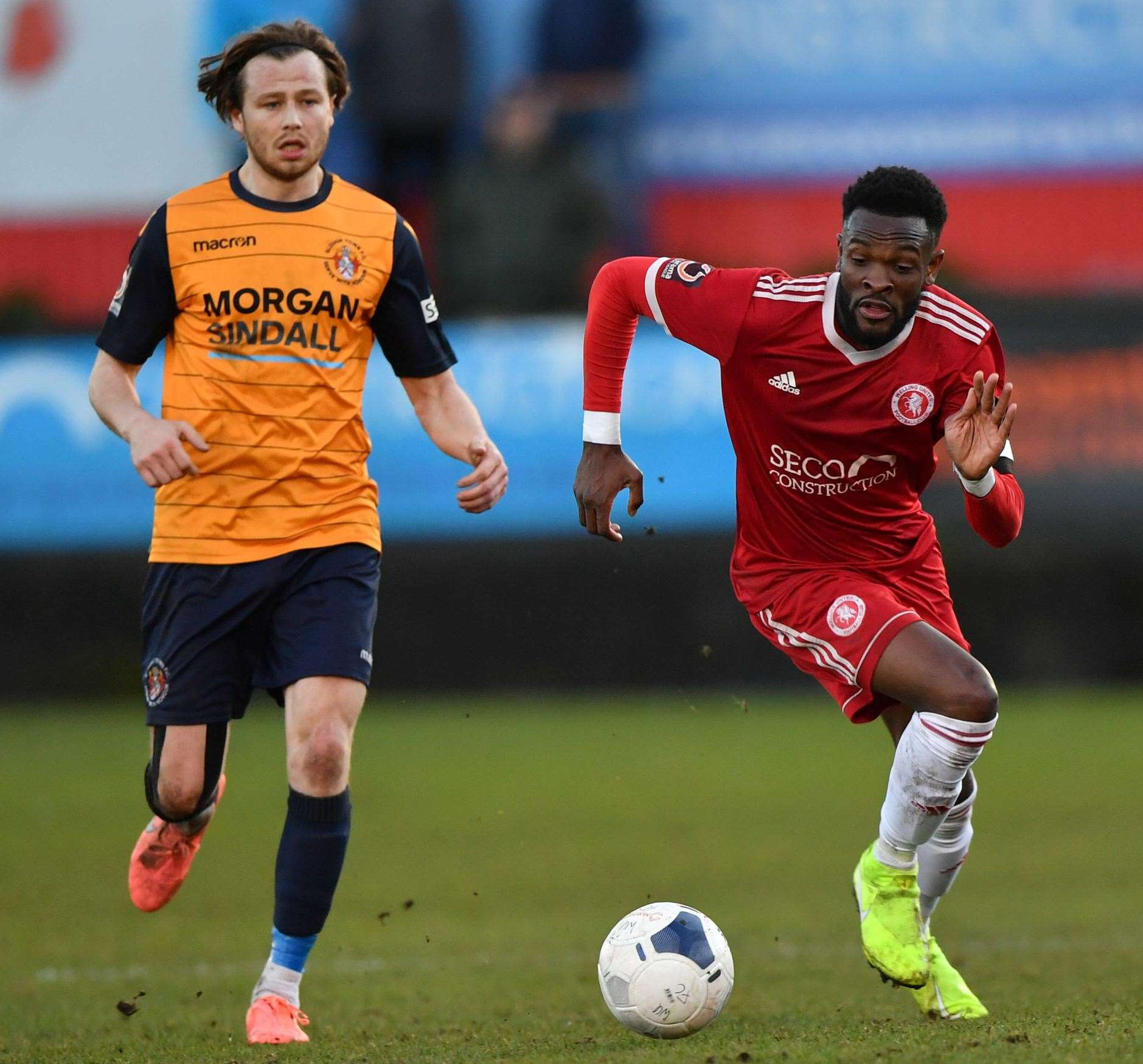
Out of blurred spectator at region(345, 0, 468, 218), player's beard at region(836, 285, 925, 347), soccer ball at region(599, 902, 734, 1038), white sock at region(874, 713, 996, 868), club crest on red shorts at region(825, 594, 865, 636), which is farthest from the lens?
blurred spectator at region(345, 0, 468, 218)

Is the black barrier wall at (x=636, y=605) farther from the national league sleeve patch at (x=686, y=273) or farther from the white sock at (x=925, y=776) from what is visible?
the white sock at (x=925, y=776)

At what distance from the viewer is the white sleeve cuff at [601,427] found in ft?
18.3

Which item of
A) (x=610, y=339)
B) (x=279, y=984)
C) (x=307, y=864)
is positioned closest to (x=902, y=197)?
(x=610, y=339)

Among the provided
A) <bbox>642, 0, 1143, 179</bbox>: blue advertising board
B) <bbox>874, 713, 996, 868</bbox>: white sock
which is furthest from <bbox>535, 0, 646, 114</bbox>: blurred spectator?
<bbox>874, 713, 996, 868</bbox>: white sock

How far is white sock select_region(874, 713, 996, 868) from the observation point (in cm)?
504

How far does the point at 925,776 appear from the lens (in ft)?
16.8

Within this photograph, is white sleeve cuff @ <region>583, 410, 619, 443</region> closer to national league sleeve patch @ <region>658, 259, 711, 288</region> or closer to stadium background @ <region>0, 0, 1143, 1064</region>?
national league sleeve patch @ <region>658, 259, 711, 288</region>

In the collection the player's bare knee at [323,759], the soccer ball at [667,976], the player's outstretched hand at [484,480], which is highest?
the player's outstretched hand at [484,480]

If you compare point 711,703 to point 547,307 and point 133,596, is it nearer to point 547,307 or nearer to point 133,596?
point 547,307

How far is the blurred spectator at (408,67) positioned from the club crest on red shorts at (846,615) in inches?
487

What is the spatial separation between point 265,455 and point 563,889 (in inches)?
127

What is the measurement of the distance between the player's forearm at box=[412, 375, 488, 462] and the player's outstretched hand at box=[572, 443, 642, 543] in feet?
1.20

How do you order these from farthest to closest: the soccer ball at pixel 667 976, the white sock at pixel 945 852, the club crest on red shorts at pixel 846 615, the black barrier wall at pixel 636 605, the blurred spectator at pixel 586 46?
1. the blurred spectator at pixel 586 46
2. the black barrier wall at pixel 636 605
3. the white sock at pixel 945 852
4. the club crest on red shorts at pixel 846 615
5. the soccer ball at pixel 667 976

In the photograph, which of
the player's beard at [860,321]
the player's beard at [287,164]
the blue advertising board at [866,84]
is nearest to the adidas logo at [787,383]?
the player's beard at [860,321]
